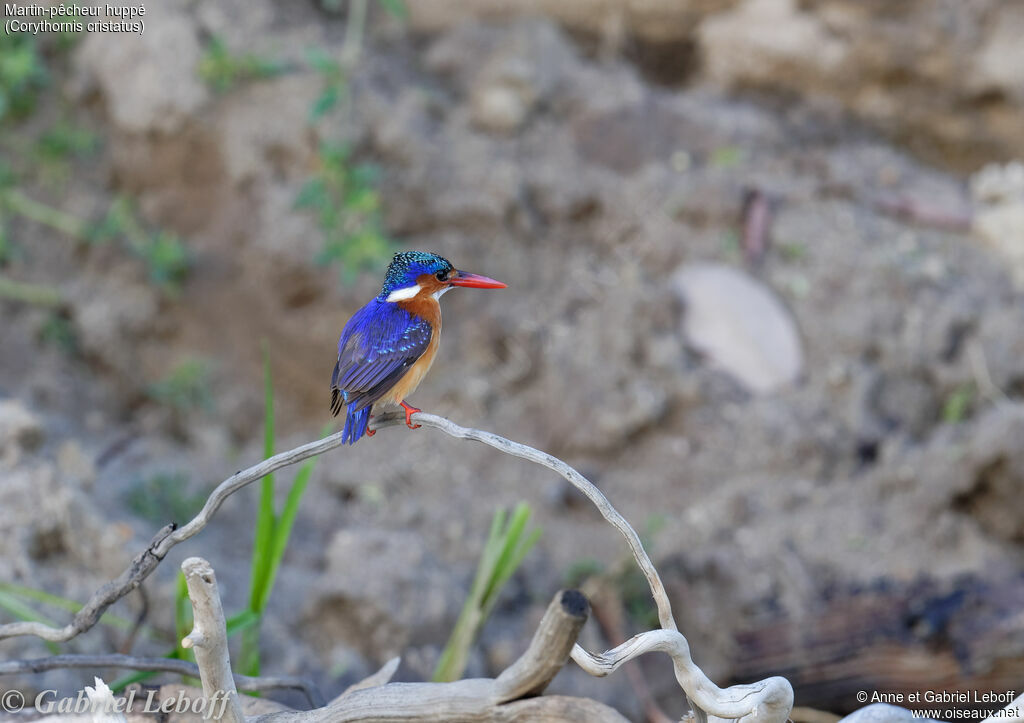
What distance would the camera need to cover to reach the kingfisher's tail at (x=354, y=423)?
1.87 metres

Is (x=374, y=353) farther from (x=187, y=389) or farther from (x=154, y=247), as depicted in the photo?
(x=154, y=247)

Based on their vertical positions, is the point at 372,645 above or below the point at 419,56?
below

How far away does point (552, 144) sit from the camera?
184 inches

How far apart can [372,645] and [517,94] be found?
269cm

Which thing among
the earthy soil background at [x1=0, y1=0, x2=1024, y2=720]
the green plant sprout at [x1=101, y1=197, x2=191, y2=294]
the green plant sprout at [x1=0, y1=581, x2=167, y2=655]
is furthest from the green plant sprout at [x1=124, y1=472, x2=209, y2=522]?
the green plant sprout at [x1=101, y1=197, x2=191, y2=294]

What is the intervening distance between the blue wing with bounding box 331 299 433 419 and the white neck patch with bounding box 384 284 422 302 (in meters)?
0.03

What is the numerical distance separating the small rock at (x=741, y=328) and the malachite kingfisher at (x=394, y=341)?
2.32 meters

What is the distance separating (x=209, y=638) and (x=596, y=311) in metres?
2.78

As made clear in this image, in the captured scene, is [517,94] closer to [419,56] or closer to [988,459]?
[419,56]

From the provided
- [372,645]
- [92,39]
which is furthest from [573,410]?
[92,39]

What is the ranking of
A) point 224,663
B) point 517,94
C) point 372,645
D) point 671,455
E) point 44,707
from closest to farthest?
point 224,663 < point 44,707 < point 372,645 < point 671,455 < point 517,94

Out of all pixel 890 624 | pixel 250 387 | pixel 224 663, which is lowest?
pixel 890 624

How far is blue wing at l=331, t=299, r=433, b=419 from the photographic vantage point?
6.43 ft

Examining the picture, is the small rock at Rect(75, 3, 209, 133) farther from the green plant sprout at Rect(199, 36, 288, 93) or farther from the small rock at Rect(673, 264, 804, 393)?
the small rock at Rect(673, 264, 804, 393)
